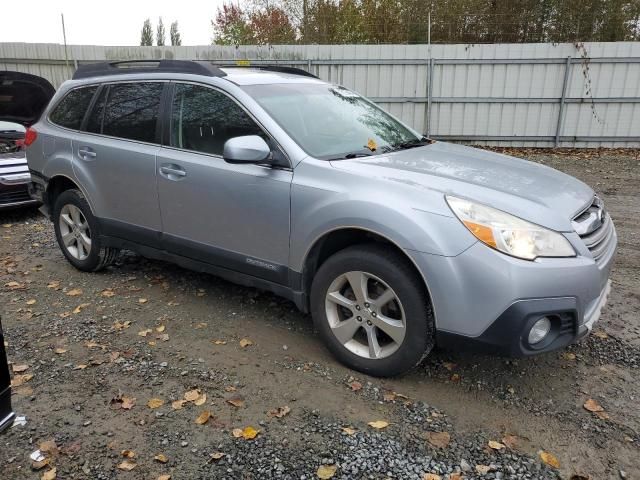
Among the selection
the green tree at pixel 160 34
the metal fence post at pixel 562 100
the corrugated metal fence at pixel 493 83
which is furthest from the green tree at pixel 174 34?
the metal fence post at pixel 562 100

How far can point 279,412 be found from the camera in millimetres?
2848

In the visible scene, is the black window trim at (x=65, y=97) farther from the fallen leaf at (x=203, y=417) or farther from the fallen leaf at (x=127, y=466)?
the fallen leaf at (x=127, y=466)

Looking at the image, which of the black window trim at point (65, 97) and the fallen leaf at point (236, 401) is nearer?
the fallen leaf at point (236, 401)

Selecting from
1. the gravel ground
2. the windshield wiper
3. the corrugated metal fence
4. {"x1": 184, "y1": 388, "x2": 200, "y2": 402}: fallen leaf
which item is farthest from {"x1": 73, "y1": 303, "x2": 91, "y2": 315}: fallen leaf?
the corrugated metal fence

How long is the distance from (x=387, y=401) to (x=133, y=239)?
2.55 m

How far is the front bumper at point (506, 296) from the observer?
8.43 ft

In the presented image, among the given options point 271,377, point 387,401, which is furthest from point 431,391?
point 271,377

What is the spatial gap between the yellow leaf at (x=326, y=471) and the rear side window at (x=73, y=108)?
370 cm

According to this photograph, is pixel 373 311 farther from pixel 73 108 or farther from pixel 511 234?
pixel 73 108

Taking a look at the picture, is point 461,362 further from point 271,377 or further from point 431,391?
point 271,377

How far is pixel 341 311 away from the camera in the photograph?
10.7 feet

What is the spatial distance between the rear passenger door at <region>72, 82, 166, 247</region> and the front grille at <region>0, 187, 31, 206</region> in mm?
2919

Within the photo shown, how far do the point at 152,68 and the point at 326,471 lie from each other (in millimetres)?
3315

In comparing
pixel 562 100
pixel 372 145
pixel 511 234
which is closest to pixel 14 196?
pixel 372 145
